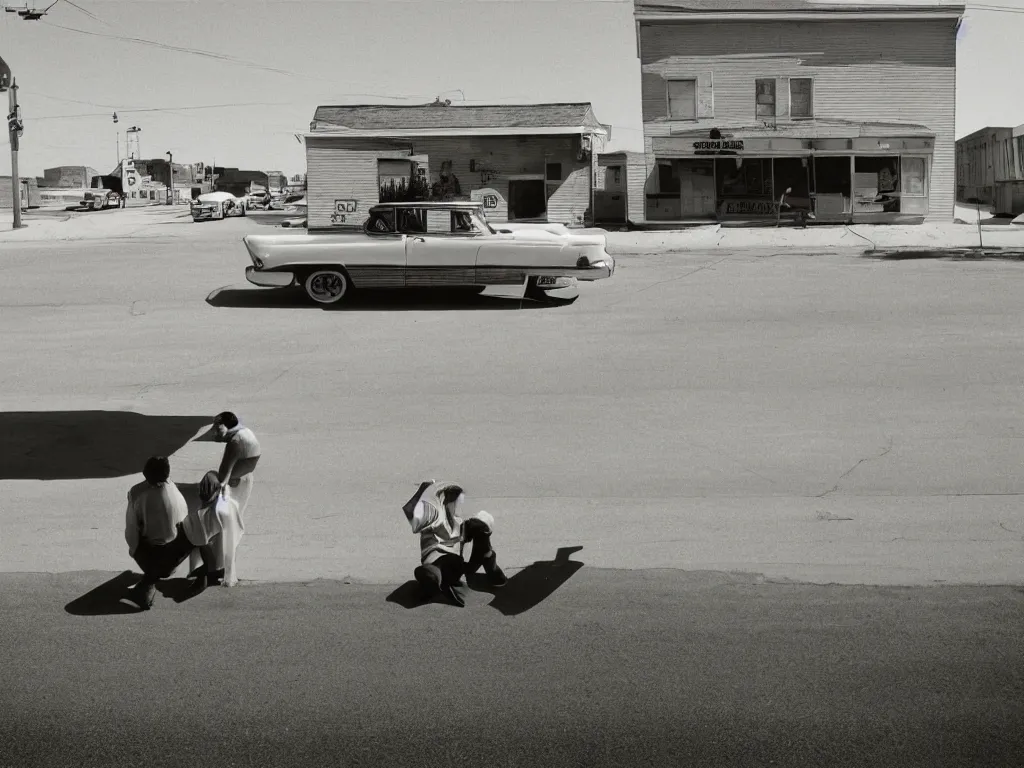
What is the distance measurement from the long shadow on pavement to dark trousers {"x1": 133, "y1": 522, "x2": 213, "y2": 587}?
1264mm

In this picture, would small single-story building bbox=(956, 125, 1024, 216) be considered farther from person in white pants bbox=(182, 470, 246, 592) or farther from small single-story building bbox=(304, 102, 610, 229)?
person in white pants bbox=(182, 470, 246, 592)

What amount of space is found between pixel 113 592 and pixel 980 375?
10012mm

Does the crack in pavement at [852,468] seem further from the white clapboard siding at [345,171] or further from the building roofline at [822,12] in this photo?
the white clapboard siding at [345,171]

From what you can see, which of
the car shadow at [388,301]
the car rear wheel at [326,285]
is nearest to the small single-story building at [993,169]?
the car shadow at [388,301]

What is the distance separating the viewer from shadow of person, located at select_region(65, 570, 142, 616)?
6.64 meters

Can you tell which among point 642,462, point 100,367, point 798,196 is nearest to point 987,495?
point 642,462

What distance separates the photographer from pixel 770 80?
129 ft

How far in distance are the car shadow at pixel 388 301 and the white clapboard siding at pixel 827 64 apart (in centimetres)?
2181

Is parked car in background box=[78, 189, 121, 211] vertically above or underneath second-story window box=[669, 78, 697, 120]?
underneath

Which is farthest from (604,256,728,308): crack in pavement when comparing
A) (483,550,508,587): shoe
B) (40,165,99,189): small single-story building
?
(40,165,99,189): small single-story building

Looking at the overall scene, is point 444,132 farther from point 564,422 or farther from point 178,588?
point 178,588

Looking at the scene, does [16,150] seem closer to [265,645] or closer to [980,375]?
[980,375]

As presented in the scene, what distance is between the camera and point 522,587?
7027 mm

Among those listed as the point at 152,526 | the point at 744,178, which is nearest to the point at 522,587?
the point at 152,526
